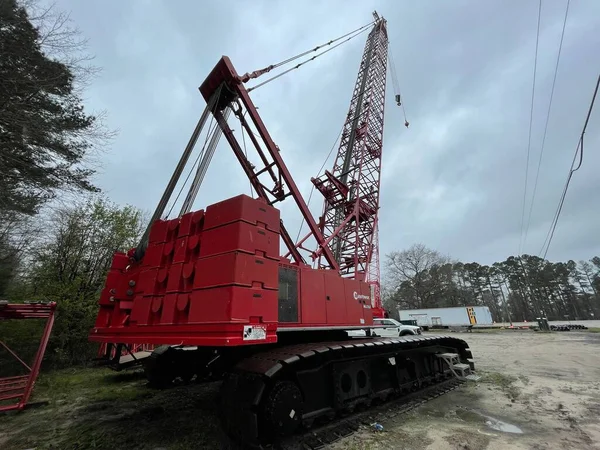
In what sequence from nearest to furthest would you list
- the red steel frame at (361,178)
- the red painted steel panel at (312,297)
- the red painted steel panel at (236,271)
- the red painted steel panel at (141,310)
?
1. the red painted steel panel at (236,271)
2. the red painted steel panel at (141,310)
3. the red painted steel panel at (312,297)
4. the red steel frame at (361,178)

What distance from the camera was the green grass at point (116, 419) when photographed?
3.83 metres

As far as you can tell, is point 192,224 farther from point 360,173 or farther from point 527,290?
point 527,290

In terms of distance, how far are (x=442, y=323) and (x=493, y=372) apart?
27.2m

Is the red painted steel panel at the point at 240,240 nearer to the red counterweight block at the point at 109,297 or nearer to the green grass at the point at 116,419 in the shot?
the red counterweight block at the point at 109,297

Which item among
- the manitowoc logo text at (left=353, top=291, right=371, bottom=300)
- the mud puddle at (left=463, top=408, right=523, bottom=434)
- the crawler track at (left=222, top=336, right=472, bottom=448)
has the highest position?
the manitowoc logo text at (left=353, top=291, right=371, bottom=300)

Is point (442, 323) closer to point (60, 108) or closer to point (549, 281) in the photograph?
point (60, 108)

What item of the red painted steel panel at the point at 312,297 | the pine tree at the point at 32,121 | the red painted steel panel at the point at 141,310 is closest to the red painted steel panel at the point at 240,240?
the red painted steel panel at the point at 312,297

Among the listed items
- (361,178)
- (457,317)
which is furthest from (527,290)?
(361,178)

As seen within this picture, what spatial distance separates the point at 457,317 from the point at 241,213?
114 feet

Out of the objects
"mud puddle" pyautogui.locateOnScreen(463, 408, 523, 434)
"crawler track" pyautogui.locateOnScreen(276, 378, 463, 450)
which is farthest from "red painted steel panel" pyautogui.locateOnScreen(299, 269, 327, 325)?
"mud puddle" pyautogui.locateOnScreen(463, 408, 523, 434)

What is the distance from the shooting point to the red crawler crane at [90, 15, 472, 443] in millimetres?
3146

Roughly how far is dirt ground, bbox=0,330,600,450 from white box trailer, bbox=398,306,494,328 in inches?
1036

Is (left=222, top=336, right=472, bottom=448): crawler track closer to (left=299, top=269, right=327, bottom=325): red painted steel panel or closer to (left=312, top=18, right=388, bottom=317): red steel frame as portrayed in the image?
(left=299, top=269, right=327, bottom=325): red painted steel panel

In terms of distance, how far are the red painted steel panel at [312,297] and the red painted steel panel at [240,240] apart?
0.96 meters
